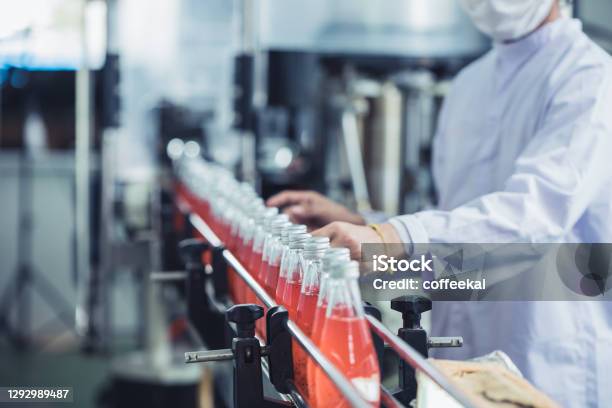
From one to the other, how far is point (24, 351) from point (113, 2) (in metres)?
2.06

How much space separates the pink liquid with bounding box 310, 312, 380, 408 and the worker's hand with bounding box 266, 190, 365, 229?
0.68m

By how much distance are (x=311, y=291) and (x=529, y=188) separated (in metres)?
0.51

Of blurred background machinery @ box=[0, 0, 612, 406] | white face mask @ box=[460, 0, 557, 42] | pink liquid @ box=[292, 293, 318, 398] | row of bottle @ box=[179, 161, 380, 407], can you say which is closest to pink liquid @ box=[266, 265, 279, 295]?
row of bottle @ box=[179, 161, 380, 407]

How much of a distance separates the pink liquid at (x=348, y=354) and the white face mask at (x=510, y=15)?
0.89m

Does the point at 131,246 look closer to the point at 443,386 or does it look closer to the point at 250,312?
the point at 250,312

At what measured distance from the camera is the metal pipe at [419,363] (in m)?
0.75

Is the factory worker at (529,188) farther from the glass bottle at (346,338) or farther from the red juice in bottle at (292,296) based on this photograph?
the glass bottle at (346,338)

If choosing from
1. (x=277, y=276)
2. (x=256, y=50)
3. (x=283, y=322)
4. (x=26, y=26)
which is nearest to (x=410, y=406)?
(x=283, y=322)

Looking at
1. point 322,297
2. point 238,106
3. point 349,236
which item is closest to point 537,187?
point 349,236

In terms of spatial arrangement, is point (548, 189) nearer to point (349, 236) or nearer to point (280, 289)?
point (349, 236)

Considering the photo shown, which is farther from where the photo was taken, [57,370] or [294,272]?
[57,370]

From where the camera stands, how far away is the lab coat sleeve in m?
1.33

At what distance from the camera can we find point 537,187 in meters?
1.36

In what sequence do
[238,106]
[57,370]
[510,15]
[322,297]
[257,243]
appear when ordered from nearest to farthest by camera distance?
[322,297]
[257,243]
[510,15]
[238,106]
[57,370]
